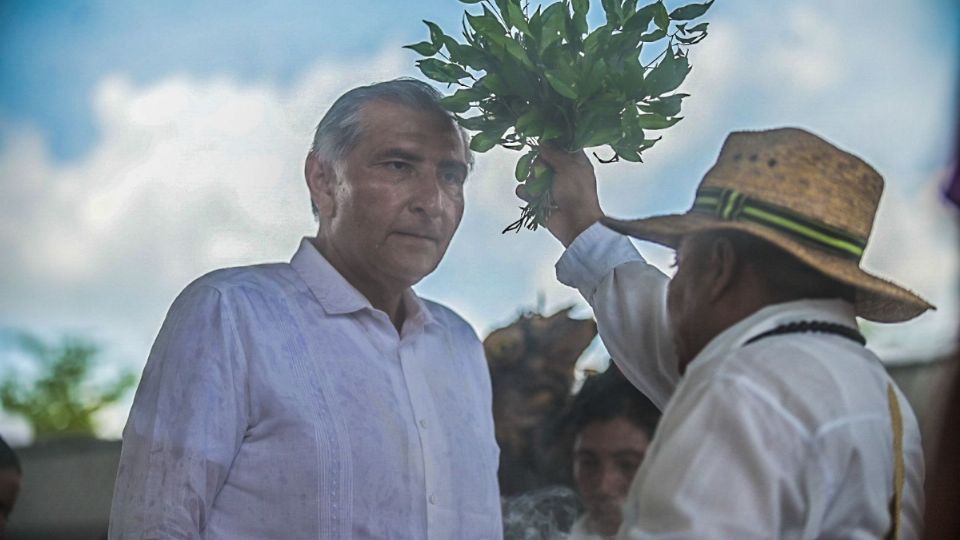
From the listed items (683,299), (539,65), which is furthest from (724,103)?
(683,299)

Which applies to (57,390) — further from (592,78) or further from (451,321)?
(592,78)

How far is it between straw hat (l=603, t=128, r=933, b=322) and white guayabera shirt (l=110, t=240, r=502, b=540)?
47 cm

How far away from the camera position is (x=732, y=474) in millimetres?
1529

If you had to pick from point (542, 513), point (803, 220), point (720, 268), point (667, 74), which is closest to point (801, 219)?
point (803, 220)

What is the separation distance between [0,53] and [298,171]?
1.87 feet

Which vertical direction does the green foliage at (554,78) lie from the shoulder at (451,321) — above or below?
above

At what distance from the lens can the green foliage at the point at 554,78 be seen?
2047mm

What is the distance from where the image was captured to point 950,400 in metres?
1.13

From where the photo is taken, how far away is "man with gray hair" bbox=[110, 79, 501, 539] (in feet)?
6.42

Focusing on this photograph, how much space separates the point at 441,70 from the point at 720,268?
0.62 metres

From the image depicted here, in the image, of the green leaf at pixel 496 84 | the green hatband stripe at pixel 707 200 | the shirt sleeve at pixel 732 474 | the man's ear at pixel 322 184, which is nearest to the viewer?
the shirt sleeve at pixel 732 474

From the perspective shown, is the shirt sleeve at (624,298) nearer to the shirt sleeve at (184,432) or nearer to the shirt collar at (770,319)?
the shirt collar at (770,319)

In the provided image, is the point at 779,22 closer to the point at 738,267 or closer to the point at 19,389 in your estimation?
the point at 738,267

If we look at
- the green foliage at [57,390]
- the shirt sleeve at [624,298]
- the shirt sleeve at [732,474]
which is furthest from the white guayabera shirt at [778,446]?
the green foliage at [57,390]
